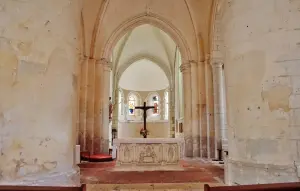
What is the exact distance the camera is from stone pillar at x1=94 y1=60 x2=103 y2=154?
33.3 ft

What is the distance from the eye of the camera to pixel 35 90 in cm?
347

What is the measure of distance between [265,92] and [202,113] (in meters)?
6.64

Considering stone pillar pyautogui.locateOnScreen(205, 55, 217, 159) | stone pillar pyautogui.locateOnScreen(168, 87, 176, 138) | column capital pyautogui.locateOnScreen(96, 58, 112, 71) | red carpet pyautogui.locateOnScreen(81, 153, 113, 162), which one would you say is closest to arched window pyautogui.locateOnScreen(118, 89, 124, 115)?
stone pillar pyautogui.locateOnScreen(168, 87, 176, 138)

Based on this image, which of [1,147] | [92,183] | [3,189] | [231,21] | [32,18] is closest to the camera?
[3,189]

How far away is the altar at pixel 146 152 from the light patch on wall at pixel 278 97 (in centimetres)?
466

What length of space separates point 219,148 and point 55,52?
7.33 m

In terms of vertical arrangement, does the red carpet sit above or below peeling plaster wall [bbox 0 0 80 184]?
below

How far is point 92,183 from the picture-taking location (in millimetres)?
5301

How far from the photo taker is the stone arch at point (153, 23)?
35.4 feet

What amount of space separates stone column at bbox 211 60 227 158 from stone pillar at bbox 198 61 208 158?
505mm

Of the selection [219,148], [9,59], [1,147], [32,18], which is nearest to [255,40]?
[32,18]

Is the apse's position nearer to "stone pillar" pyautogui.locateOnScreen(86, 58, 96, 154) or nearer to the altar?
"stone pillar" pyautogui.locateOnScreen(86, 58, 96, 154)

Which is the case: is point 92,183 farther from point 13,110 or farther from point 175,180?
point 13,110

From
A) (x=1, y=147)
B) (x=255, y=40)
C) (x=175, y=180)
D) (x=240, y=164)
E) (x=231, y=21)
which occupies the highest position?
(x=231, y=21)
